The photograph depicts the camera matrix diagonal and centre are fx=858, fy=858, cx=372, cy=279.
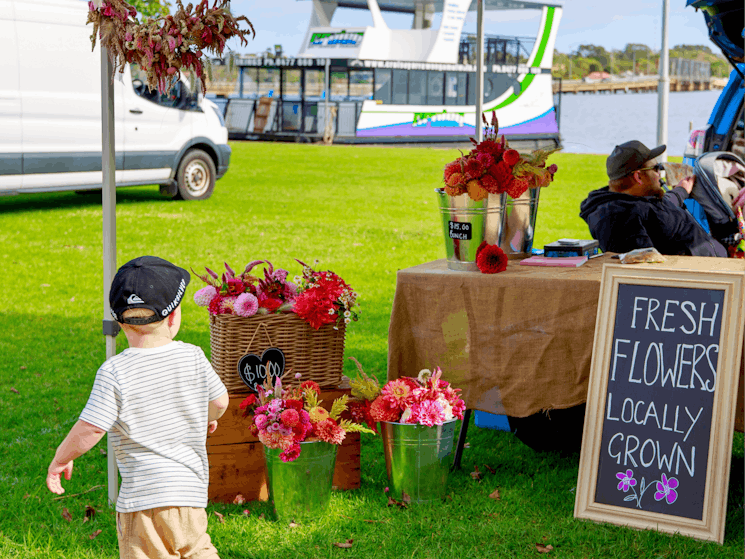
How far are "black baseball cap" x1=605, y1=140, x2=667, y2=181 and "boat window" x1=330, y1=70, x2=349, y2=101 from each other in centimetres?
2783

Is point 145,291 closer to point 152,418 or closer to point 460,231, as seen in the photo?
point 152,418

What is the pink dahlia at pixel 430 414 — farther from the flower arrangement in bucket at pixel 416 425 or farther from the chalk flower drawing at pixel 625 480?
the chalk flower drawing at pixel 625 480

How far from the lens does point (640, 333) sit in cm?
312

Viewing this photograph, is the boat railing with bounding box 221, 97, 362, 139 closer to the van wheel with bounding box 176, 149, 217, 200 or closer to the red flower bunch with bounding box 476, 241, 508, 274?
the van wheel with bounding box 176, 149, 217, 200

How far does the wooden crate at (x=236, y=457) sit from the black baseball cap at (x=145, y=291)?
1.10 metres

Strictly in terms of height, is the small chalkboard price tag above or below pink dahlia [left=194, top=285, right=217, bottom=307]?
below

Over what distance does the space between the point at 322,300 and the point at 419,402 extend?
0.53m

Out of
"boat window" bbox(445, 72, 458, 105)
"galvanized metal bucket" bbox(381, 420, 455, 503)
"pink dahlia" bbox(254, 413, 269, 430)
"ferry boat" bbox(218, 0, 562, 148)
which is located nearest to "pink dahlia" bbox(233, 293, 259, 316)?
"pink dahlia" bbox(254, 413, 269, 430)

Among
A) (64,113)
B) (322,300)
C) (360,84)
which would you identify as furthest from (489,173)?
(360,84)

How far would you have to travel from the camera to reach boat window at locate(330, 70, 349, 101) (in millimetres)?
31406

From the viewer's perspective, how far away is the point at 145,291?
2240 mm

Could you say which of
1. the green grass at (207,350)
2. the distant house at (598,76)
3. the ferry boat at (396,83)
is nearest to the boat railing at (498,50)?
the ferry boat at (396,83)

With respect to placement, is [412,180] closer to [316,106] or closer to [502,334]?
[316,106]

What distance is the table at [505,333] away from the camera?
3203 millimetres
